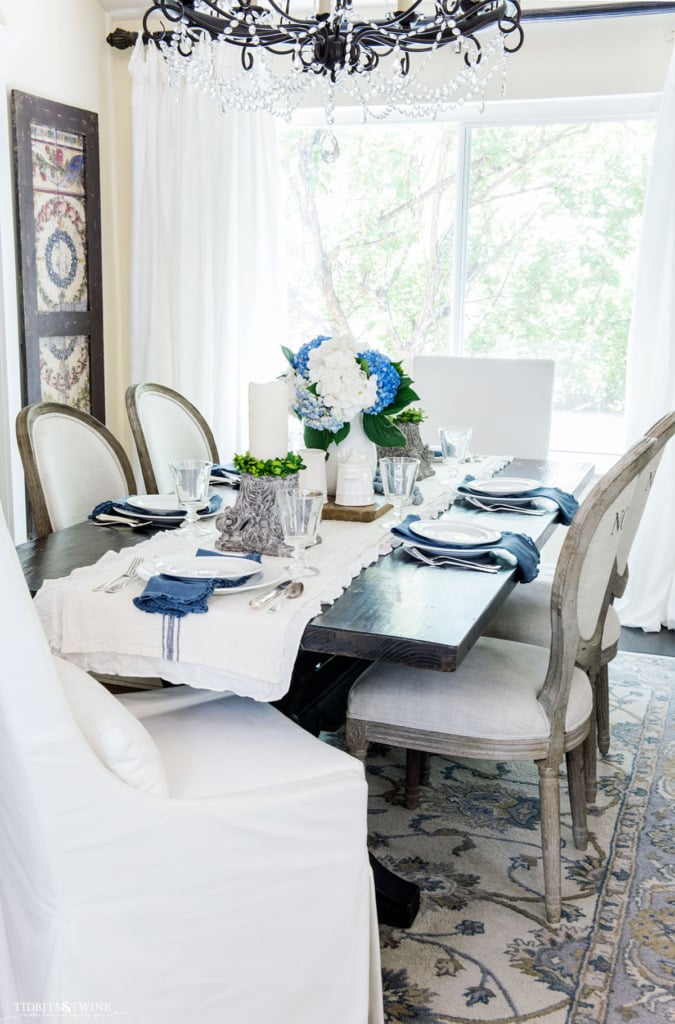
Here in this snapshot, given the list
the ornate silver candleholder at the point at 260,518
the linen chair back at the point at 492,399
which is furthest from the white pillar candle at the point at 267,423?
the linen chair back at the point at 492,399

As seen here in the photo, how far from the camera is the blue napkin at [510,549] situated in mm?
2174

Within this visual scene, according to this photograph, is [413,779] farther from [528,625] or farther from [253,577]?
[253,577]

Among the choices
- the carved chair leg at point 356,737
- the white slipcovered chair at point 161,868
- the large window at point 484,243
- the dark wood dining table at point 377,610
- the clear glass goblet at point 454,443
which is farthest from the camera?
the large window at point 484,243

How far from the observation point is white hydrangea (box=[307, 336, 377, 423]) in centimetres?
234

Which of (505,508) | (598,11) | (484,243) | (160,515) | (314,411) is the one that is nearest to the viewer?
(314,411)

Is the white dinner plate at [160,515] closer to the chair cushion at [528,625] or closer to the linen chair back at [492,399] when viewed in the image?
the chair cushion at [528,625]

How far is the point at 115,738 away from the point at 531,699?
3.15 feet

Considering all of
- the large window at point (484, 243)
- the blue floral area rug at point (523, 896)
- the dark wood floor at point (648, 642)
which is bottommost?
the blue floral area rug at point (523, 896)

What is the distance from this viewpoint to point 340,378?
7.71ft

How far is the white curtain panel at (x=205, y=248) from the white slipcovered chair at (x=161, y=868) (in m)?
2.98

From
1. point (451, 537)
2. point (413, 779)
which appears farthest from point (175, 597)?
point (413, 779)

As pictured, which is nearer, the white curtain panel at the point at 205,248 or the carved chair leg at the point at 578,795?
the carved chair leg at the point at 578,795

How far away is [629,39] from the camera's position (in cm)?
392

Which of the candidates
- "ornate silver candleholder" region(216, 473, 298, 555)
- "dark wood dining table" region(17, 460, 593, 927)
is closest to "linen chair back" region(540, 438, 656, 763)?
"dark wood dining table" region(17, 460, 593, 927)
